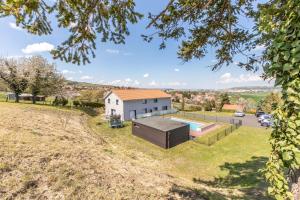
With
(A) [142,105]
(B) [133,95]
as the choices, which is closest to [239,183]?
(A) [142,105]

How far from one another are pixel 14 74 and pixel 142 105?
24261 mm

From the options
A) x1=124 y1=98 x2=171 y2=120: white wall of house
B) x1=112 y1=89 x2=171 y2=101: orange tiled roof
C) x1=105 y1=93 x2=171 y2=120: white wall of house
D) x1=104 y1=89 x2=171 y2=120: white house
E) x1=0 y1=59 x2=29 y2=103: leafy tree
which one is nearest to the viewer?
x1=0 y1=59 x2=29 y2=103: leafy tree

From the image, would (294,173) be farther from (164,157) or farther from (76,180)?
(164,157)

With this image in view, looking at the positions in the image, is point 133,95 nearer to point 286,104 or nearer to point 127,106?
point 127,106

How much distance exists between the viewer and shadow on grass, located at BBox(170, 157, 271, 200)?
7695mm

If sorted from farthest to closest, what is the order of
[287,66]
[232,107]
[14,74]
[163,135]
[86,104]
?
[232,107], [86,104], [14,74], [163,135], [287,66]

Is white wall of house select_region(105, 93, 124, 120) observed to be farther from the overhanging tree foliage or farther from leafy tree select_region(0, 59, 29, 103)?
the overhanging tree foliage

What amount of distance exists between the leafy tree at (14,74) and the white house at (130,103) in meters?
15.1

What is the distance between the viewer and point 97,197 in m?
6.23

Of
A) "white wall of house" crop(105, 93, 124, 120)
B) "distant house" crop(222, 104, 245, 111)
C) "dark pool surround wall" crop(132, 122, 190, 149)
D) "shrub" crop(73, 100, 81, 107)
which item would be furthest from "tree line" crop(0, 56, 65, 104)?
"distant house" crop(222, 104, 245, 111)

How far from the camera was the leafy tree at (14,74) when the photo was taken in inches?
1171

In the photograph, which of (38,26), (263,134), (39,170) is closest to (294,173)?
(38,26)

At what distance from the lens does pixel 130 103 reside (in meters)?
32.1

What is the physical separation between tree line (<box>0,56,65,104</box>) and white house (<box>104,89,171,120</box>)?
453 inches
